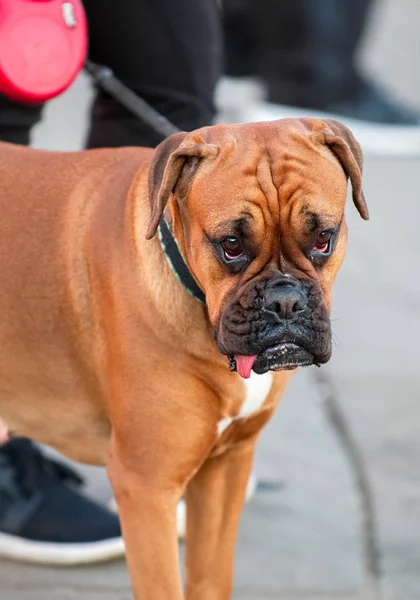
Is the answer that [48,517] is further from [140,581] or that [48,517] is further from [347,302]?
[347,302]

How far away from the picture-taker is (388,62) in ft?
31.1

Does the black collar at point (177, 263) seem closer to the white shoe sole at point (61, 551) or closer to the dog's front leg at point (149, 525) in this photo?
the dog's front leg at point (149, 525)

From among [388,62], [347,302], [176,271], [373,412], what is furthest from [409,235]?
[176,271]

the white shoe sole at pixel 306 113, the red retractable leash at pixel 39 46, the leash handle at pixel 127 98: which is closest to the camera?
the red retractable leash at pixel 39 46

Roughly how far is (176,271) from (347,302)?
2947 mm

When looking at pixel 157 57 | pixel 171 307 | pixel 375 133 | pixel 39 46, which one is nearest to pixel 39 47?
pixel 39 46

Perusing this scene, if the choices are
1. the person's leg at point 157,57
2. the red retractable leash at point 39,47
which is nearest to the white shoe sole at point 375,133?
the person's leg at point 157,57

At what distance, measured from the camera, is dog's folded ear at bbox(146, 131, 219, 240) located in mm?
2721

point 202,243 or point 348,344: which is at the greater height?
point 202,243

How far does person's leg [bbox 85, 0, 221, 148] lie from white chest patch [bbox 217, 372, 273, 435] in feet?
3.45

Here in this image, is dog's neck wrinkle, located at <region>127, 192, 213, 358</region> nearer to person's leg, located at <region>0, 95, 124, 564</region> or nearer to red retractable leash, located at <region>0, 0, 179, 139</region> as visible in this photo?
red retractable leash, located at <region>0, 0, 179, 139</region>

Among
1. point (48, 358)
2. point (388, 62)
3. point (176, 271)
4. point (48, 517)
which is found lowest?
point (388, 62)

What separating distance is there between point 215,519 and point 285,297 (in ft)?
2.85

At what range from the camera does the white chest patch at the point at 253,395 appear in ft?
9.77
